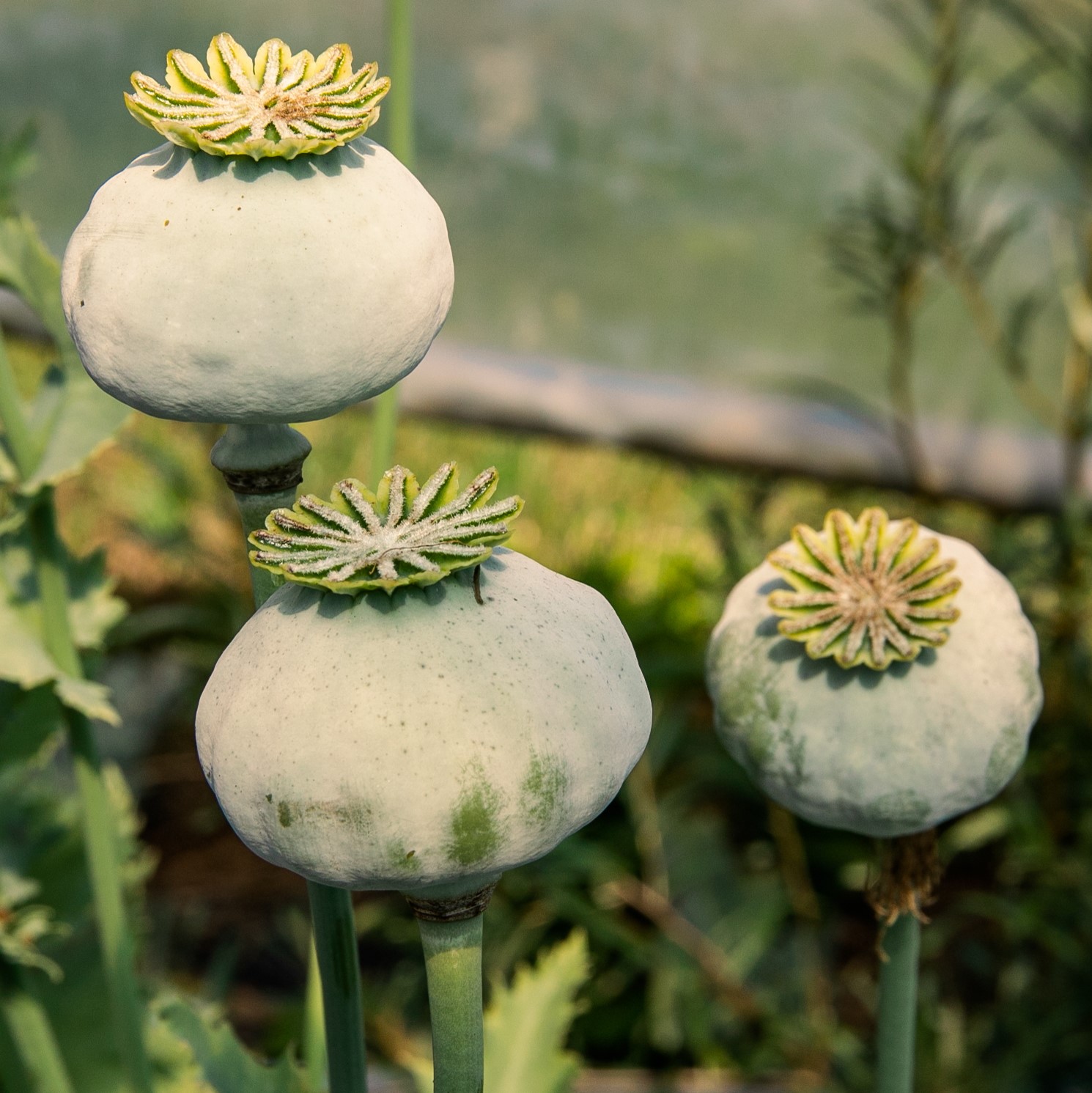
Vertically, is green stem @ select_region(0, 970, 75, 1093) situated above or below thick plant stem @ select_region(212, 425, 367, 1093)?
below

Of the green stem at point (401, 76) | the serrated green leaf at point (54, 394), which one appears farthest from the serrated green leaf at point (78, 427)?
the green stem at point (401, 76)

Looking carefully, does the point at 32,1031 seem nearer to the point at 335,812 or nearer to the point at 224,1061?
the point at 224,1061

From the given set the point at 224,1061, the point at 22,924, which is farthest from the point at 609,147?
the point at 224,1061

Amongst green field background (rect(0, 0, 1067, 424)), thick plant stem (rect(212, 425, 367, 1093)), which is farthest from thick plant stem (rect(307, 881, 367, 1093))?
green field background (rect(0, 0, 1067, 424))

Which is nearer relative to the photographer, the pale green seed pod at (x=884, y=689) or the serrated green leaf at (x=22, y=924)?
the pale green seed pod at (x=884, y=689)

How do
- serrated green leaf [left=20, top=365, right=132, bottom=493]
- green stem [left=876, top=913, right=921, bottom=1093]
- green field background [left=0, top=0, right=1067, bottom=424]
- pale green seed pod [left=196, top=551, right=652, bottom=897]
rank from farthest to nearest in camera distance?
green field background [left=0, top=0, right=1067, bottom=424] < serrated green leaf [left=20, top=365, right=132, bottom=493] < green stem [left=876, top=913, right=921, bottom=1093] < pale green seed pod [left=196, top=551, right=652, bottom=897]

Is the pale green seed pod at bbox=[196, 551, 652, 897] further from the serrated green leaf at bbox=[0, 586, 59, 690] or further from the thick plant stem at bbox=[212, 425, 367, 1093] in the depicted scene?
the serrated green leaf at bbox=[0, 586, 59, 690]

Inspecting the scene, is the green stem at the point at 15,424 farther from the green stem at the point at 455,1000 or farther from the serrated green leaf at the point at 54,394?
the green stem at the point at 455,1000
